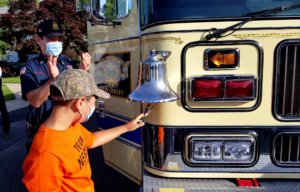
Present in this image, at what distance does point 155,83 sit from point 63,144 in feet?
2.45

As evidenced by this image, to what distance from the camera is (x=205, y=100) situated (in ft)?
8.10

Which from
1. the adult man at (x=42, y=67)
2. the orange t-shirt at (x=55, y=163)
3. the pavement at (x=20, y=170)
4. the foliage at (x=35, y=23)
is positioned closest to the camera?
the orange t-shirt at (x=55, y=163)

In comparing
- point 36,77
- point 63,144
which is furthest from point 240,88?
point 36,77

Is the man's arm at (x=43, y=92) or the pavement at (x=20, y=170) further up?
the man's arm at (x=43, y=92)

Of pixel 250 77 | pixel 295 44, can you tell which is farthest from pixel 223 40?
pixel 295 44

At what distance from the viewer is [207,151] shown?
251 centimetres

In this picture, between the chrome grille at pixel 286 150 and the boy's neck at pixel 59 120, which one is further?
the chrome grille at pixel 286 150

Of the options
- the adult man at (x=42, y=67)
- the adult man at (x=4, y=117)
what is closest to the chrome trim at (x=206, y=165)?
the adult man at (x=42, y=67)

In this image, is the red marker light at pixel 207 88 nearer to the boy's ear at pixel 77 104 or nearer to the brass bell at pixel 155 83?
the brass bell at pixel 155 83

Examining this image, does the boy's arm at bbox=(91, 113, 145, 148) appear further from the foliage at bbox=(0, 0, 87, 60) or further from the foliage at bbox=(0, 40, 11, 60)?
the foliage at bbox=(0, 40, 11, 60)

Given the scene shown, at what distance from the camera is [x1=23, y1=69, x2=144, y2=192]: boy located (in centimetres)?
184

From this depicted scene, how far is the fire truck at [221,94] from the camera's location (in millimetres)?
2385

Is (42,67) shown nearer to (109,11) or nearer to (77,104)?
(109,11)

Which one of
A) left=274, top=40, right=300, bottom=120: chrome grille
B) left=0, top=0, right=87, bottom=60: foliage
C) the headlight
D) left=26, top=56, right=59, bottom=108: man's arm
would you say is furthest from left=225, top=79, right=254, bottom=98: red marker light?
left=0, top=0, right=87, bottom=60: foliage
